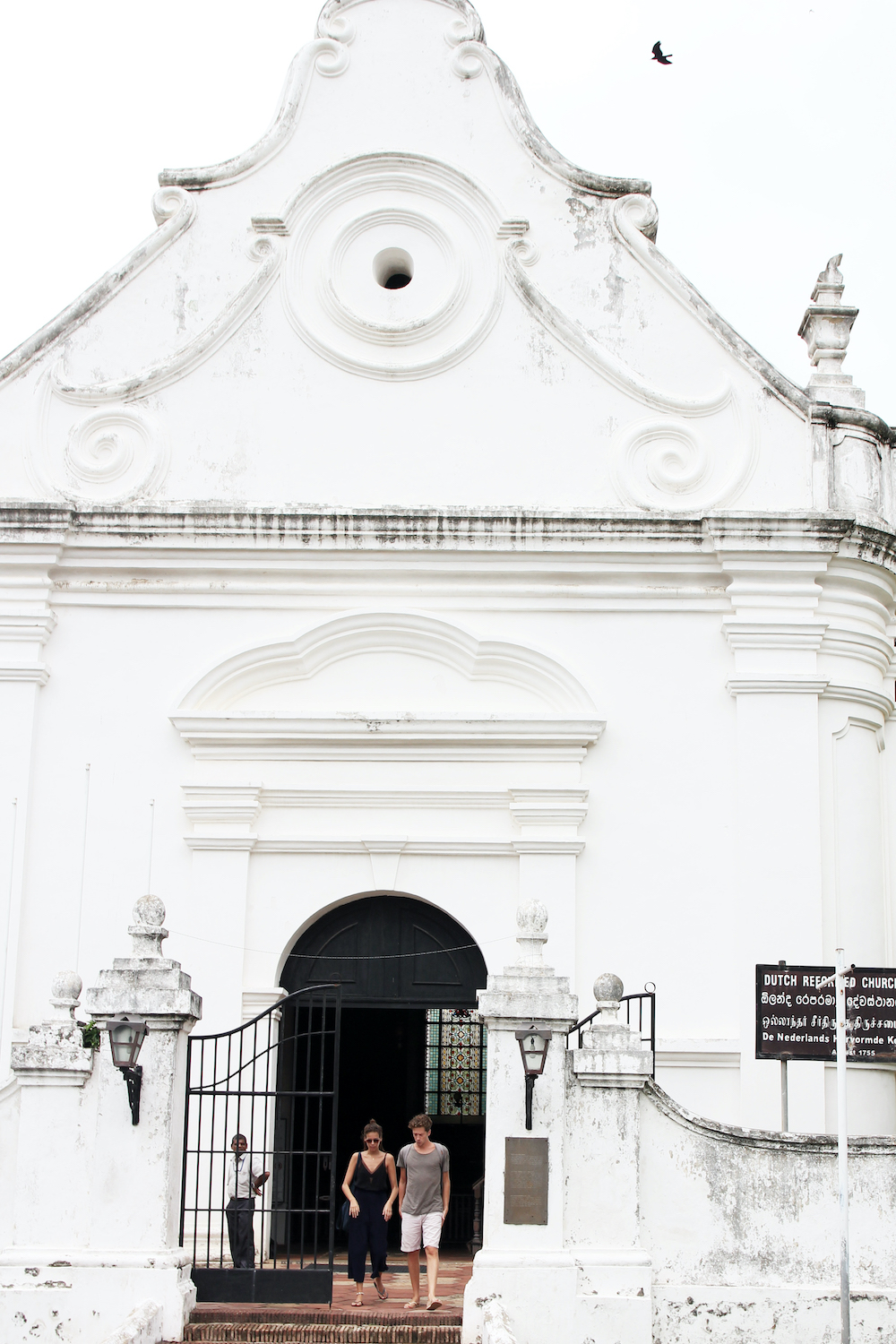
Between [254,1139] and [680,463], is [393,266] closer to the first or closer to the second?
[680,463]

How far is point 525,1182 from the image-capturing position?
35.1 ft

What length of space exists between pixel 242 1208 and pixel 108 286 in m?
8.47

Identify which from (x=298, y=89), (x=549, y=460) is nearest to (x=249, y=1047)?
(x=549, y=460)

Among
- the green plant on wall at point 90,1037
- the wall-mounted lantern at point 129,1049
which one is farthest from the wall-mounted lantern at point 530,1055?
the green plant on wall at point 90,1037

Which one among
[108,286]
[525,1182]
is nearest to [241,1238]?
[525,1182]

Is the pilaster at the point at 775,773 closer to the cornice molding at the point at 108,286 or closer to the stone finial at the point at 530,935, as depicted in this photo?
the stone finial at the point at 530,935

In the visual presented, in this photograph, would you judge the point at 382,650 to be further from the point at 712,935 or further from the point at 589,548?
the point at 712,935

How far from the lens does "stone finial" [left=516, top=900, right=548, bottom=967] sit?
11.0m

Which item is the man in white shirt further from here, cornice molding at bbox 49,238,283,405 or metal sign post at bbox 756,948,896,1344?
cornice molding at bbox 49,238,283,405

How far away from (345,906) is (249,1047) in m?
1.56

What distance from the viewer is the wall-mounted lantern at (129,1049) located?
10.6 metres

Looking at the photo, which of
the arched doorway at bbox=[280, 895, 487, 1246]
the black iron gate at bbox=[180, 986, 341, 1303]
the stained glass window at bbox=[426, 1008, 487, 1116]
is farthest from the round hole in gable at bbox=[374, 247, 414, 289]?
the stained glass window at bbox=[426, 1008, 487, 1116]

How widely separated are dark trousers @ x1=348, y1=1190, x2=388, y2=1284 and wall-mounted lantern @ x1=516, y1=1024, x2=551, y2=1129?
1658 millimetres

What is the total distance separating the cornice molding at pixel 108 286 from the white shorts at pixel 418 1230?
852cm
